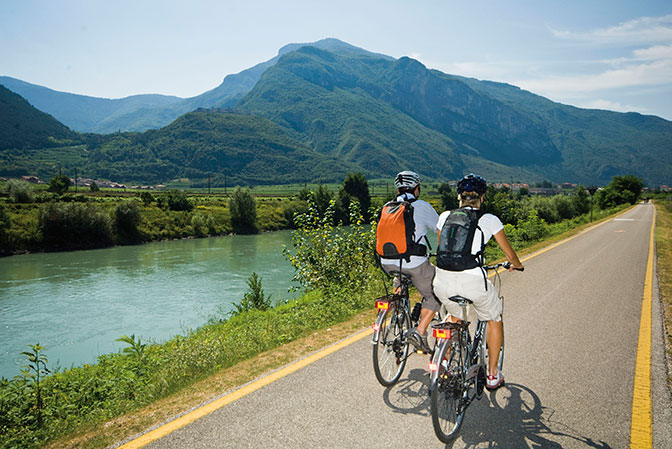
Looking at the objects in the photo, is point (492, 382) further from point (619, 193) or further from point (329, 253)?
point (619, 193)

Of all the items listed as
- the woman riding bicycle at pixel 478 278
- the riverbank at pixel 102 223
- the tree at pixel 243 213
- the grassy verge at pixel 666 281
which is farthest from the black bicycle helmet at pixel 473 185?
the tree at pixel 243 213

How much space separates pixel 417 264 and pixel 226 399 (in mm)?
2263

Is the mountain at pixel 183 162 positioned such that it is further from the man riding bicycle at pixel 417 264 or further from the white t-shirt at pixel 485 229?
the white t-shirt at pixel 485 229

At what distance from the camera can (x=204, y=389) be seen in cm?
446

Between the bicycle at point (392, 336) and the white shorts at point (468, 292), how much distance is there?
28.4 inches

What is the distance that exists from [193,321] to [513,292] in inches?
A: 521

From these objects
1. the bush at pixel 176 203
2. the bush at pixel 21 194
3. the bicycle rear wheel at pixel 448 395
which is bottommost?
the bush at pixel 176 203

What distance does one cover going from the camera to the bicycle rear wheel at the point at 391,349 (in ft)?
14.2

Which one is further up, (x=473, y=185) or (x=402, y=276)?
(x=473, y=185)

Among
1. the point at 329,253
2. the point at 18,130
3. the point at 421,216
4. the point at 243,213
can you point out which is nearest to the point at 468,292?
the point at 421,216

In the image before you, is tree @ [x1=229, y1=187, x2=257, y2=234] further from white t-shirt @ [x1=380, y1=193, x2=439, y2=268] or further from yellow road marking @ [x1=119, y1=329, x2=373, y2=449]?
white t-shirt @ [x1=380, y1=193, x2=439, y2=268]

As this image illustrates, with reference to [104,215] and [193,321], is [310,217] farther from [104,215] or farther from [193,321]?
[104,215]

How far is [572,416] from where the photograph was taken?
12.6 feet

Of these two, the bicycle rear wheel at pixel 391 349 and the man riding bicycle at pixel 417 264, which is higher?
the man riding bicycle at pixel 417 264
